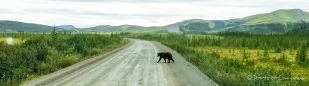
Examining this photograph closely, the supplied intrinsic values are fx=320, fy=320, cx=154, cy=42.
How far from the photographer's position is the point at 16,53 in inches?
804

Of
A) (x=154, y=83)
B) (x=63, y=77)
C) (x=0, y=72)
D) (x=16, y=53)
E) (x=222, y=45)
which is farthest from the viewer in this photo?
(x=222, y=45)

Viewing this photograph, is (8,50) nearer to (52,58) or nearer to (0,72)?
(52,58)

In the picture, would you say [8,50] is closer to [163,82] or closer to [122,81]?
[122,81]

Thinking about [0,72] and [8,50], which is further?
[8,50]

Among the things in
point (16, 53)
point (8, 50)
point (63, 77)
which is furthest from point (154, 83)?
point (8, 50)

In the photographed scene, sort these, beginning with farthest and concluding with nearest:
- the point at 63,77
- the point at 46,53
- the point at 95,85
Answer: the point at 46,53, the point at 63,77, the point at 95,85

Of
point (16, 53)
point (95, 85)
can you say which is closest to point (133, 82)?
point (95, 85)

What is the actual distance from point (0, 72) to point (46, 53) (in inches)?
256

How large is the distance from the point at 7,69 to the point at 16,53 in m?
3.74

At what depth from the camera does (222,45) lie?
238 ft

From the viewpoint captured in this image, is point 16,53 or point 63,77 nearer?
point 63,77

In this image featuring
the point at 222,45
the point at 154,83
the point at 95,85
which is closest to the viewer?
the point at 95,85

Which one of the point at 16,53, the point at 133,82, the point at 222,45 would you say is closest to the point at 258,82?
the point at 133,82

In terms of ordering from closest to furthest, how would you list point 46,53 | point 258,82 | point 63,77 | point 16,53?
point 258,82
point 63,77
point 16,53
point 46,53
